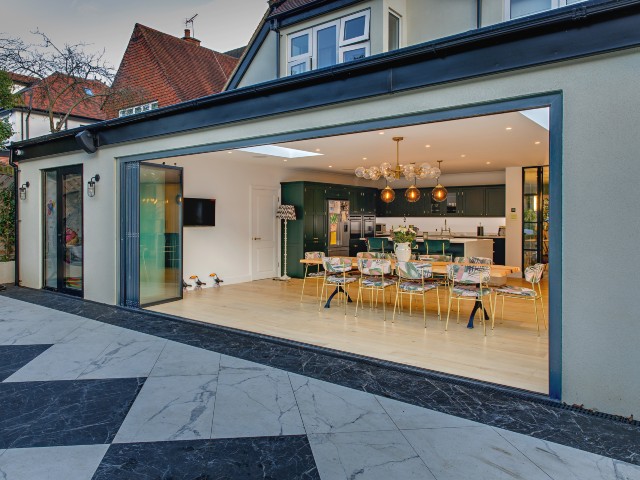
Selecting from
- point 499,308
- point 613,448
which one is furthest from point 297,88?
point 499,308

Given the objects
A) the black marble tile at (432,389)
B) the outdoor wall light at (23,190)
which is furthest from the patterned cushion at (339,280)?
the outdoor wall light at (23,190)

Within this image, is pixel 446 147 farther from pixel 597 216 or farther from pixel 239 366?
pixel 239 366

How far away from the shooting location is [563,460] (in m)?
2.43

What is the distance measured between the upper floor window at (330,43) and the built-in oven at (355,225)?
184 inches

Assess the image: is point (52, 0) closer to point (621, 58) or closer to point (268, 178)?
point (268, 178)

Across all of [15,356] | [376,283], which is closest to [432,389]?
[376,283]

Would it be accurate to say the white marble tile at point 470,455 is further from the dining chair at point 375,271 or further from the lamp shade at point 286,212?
the lamp shade at point 286,212

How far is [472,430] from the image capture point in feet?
9.16

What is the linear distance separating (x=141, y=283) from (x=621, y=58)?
6.56m

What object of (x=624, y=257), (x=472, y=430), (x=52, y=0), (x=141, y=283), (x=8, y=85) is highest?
(x=52, y=0)

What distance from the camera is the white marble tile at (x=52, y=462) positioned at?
231 centimetres

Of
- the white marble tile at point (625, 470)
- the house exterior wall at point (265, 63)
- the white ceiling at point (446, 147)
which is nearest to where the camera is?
the white marble tile at point (625, 470)

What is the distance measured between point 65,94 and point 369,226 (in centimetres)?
955

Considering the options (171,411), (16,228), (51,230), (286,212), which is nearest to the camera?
(171,411)
